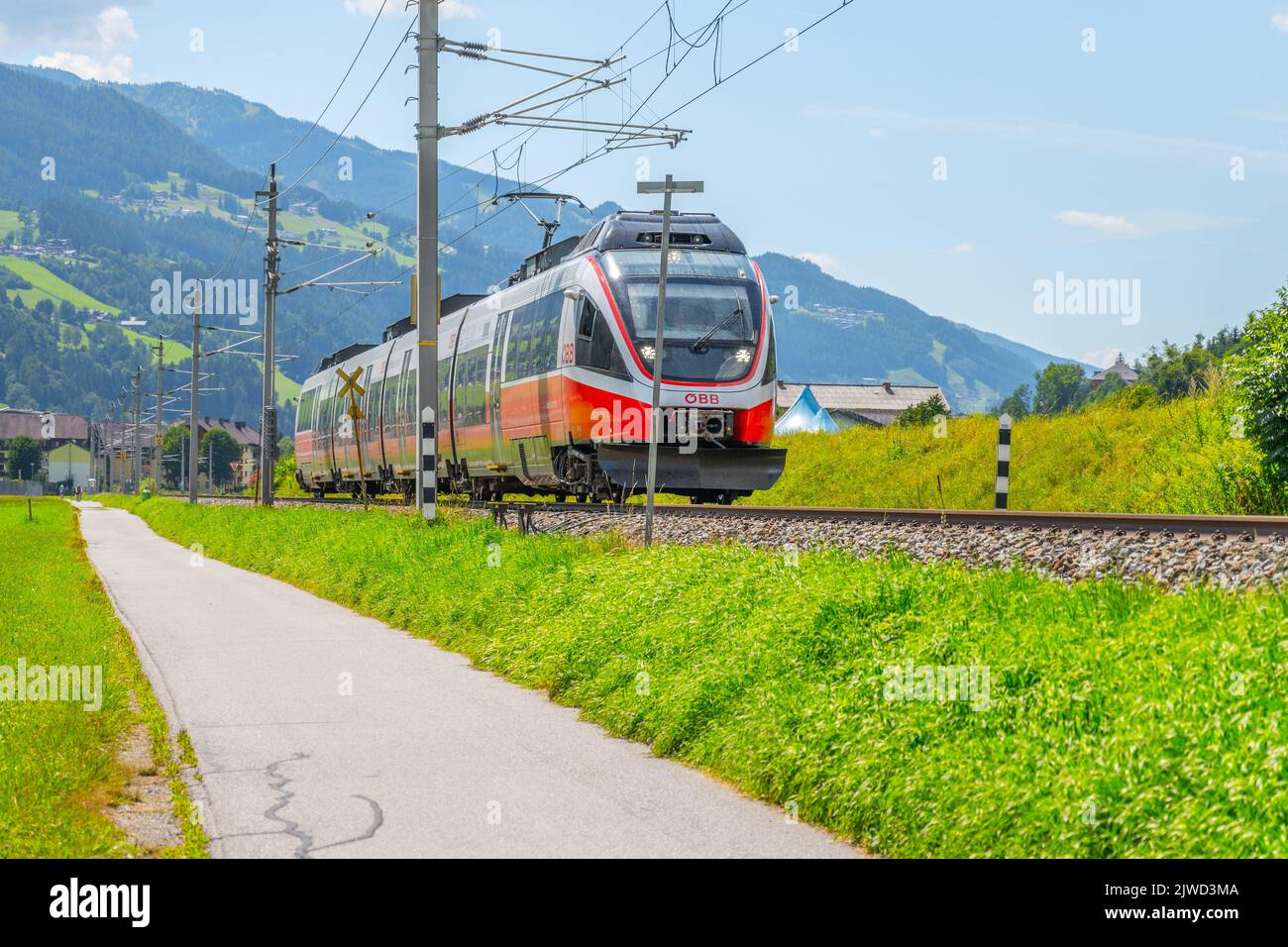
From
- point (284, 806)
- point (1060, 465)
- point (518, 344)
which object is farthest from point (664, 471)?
point (284, 806)

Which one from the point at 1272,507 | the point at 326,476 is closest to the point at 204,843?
the point at 1272,507

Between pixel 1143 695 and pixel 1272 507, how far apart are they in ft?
38.4

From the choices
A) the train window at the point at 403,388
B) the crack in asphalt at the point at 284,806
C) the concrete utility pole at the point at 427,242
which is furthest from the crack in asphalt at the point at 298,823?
the train window at the point at 403,388

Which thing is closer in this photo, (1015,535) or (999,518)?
(1015,535)

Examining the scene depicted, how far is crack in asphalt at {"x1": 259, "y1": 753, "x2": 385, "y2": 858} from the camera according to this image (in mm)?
6086

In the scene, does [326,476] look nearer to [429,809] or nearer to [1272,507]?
[1272,507]

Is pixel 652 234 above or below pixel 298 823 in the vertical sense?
above

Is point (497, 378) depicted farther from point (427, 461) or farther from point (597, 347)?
point (597, 347)

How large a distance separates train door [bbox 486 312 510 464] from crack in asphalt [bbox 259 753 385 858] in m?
17.7

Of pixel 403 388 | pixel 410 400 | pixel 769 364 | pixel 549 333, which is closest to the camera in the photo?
pixel 769 364

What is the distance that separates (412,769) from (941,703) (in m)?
2.95

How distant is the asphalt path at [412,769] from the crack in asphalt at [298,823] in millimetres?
13

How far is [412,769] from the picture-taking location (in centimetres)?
781
